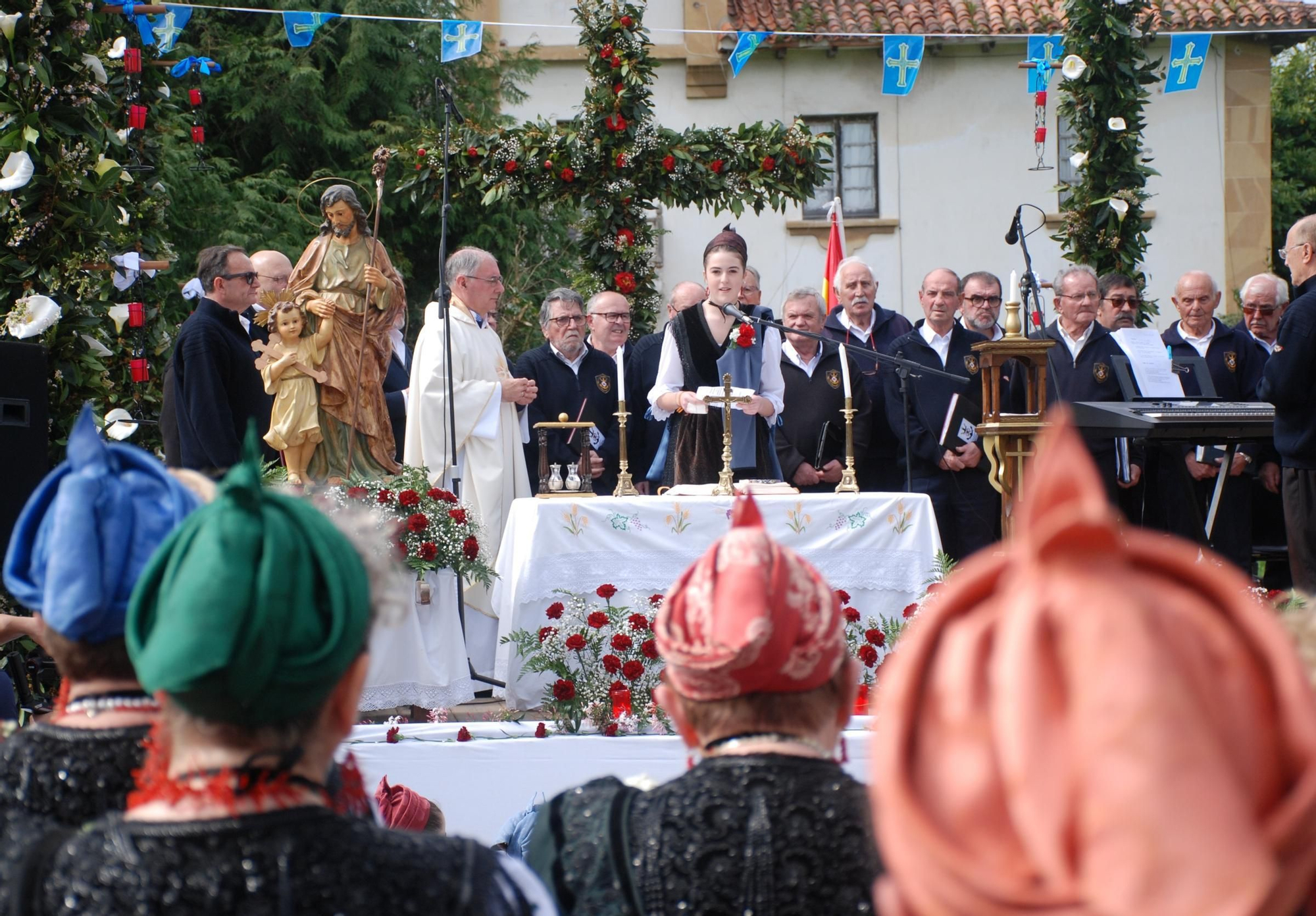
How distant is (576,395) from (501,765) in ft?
13.8

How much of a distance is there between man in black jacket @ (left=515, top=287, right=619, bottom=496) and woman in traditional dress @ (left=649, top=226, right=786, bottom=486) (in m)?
1.29

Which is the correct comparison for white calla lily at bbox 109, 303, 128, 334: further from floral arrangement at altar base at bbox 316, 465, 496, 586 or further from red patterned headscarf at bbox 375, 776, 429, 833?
red patterned headscarf at bbox 375, 776, 429, 833

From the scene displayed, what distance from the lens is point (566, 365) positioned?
30.0ft

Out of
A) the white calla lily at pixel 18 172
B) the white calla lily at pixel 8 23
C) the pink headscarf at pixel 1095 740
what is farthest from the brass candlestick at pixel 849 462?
the pink headscarf at pixel 1095 740

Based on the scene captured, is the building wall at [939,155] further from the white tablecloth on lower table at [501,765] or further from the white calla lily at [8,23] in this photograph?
the white tablecloth on lower table at [501,765]

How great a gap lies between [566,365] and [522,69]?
39.4 feet

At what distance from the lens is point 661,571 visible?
6805 mm

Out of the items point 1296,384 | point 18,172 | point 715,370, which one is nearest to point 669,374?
point 715,370

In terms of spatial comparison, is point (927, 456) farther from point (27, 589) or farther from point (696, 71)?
point (696, 71)

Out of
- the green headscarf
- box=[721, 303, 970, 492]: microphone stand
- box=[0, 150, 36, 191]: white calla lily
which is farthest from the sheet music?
the green headscarf

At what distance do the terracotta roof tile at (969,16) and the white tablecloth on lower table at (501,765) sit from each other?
17.2 m

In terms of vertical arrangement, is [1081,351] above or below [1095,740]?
above

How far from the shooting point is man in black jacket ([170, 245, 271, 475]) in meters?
6.94

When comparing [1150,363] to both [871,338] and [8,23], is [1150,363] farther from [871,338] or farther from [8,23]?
[8,23]
